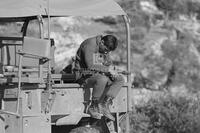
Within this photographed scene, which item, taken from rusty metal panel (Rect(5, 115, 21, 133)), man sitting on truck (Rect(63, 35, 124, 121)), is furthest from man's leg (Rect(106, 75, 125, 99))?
rusty metal panel (Rect(5, 115, 21, 133))

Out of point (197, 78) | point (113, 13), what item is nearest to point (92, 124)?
point (113, 13)

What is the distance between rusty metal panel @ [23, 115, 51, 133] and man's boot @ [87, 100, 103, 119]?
704 millimetres

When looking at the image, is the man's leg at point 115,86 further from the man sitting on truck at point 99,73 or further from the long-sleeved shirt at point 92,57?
the long-sleeved shirt at point 92,57

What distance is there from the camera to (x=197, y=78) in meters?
20.4

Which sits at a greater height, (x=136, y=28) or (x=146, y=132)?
(x=136, y=28)

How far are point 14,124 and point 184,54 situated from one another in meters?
13.7

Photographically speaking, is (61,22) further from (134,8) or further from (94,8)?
(94,8)

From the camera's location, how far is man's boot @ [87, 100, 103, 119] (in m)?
8.59

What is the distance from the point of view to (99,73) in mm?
8898

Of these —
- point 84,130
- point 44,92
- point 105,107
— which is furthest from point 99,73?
point 44,92

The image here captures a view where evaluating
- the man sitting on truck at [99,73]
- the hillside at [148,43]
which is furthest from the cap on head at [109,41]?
the hillside at [148,43]

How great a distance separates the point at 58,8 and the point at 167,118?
18.4ft

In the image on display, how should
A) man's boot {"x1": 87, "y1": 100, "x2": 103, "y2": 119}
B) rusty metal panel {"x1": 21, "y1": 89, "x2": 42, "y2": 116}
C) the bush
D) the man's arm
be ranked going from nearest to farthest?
rusty metal panel {"x1": 21, "y1": 89, "x2": 42, "y2": 116}
man's boot {"x1": 87, "y1": 100, "x2": 103, "y2": 119}
the man's arm
the bush

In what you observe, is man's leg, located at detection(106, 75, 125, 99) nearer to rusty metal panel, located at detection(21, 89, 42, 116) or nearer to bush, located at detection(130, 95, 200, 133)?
rusty metal panel, located at detection(21, 89, 42, 116)
